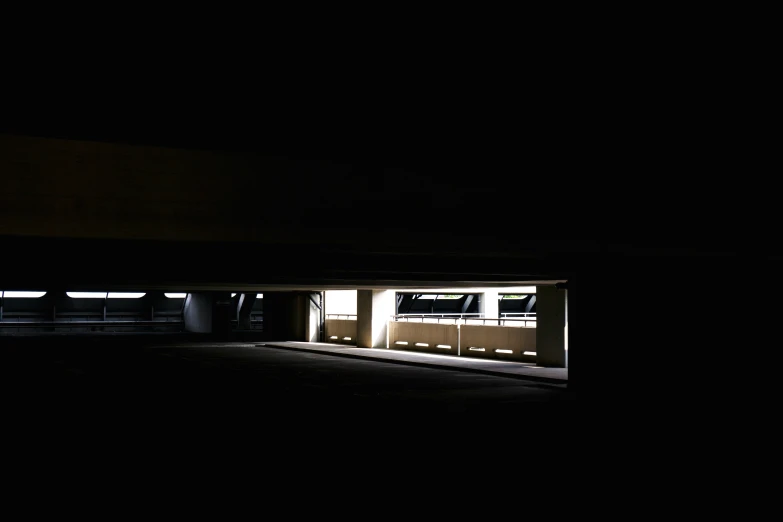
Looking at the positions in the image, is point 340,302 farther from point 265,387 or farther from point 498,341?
point 265,387

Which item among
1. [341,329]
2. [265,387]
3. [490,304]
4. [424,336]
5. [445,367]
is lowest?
[265,387]

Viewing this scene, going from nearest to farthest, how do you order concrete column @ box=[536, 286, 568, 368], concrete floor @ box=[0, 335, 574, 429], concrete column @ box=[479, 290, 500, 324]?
concrete floor @ box=[0, 335, 574, 429], concrete column @ box=[536, 286, 568, 368], concrete column @ box=[479, 290, 500, 324]

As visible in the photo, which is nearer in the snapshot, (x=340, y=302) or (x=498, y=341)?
(x=498, y=341)

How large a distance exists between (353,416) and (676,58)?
9.70m

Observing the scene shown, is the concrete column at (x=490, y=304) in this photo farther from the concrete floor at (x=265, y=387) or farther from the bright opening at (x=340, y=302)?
the concrete floor at (x=265, y=387)

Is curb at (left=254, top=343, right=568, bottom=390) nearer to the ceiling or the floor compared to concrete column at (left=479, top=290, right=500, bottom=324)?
nearer to the floor

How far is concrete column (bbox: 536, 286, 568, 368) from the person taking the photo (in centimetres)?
2519

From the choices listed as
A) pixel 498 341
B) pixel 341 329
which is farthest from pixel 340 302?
pixel 498 341

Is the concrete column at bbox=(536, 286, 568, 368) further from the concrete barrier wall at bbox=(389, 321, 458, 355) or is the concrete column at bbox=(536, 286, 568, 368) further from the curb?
the concrete barrier wall at bbox=(389, 321, 458, 355)

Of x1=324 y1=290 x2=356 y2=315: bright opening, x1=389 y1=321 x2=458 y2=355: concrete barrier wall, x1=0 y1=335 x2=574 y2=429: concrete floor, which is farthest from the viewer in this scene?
x1=324 y1=290 x2=356 y2=315: bright opening

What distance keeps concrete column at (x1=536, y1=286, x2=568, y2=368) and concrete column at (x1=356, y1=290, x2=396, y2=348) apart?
424 inches

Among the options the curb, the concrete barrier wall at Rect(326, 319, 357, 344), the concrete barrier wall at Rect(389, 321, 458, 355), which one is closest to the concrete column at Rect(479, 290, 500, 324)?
the concrete barrier wall at Rect(389, 321, 458, 355)

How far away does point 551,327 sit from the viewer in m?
25.5

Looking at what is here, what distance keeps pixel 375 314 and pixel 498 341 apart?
8.13m
